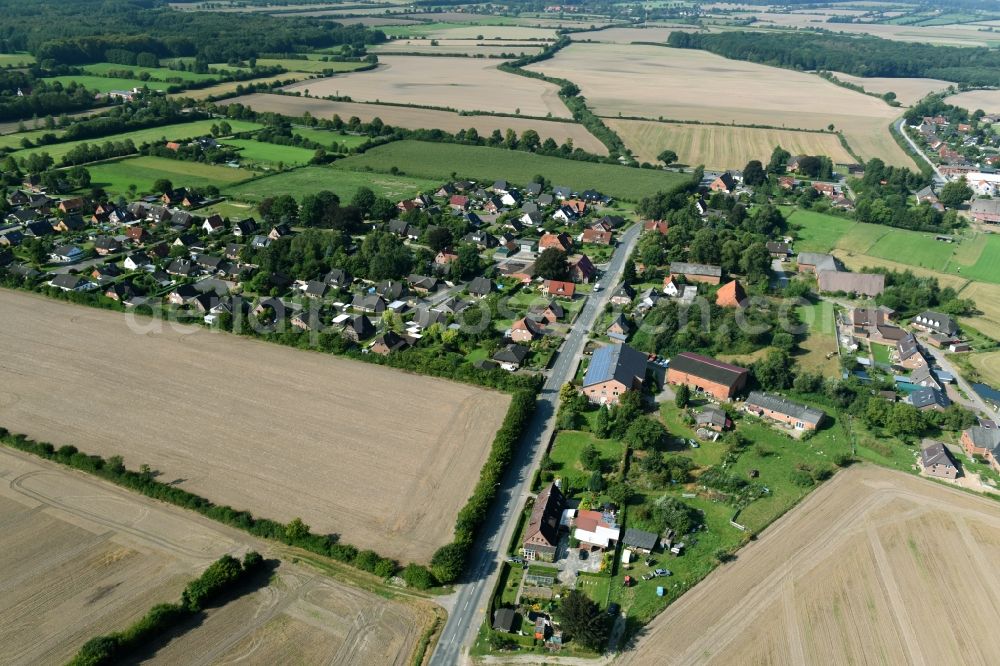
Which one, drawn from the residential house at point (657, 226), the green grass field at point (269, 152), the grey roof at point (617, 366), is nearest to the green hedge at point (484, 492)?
the grey roof at point (617, 366)

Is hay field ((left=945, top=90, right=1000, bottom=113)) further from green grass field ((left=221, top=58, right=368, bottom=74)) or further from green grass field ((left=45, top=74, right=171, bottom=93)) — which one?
green grass field ((left=45, top=74, right=171, bottom=93))

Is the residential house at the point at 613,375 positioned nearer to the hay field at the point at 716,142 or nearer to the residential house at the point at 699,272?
the residential house at the point at 699,272

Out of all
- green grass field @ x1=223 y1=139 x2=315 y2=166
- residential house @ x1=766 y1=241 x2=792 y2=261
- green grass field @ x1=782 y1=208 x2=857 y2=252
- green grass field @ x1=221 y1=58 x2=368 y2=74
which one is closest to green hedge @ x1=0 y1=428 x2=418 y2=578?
residential house @ x1=766 y1=241 x2=792 y2=261

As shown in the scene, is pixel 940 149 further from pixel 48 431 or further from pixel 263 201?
pixel 48 431

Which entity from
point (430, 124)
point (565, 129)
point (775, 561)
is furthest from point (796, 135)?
point (775, 561)

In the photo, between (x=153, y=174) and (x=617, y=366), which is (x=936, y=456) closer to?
(x=617, y=366)

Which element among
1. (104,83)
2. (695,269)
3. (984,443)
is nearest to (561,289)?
(695,269)
